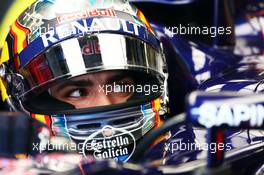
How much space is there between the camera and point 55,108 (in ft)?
4.26

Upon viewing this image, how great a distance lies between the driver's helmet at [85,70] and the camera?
4.15 ft

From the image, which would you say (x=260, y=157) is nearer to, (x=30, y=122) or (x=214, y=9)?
(x=30, y=122)

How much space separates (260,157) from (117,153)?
1.10ft

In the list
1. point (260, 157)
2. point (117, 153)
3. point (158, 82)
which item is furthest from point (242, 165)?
point (158, 82)
